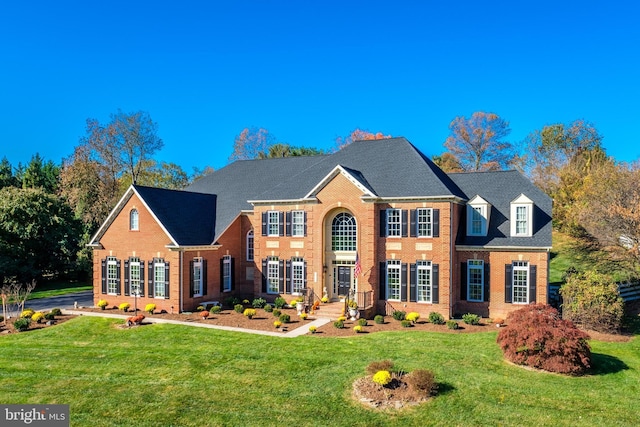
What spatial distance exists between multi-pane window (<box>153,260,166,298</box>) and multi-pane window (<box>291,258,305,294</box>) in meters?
8.25

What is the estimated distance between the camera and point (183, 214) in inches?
1276

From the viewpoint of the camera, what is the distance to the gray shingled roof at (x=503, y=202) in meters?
27.6

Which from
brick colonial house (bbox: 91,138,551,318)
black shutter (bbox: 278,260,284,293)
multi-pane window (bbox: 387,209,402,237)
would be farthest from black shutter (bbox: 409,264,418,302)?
black shutter (bbox: 278,260,284,293)

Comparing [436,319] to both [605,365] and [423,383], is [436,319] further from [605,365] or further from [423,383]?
[423,383]

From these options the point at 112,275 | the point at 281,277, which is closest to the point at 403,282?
the point at 281,277

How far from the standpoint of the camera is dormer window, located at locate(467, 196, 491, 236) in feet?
94.6

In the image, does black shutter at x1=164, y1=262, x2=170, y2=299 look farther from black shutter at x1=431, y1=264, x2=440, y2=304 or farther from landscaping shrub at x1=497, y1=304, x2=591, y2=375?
landscaping shrub at x1=497, y1=304, x2=591, y2=375

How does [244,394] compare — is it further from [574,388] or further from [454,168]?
[454,168]

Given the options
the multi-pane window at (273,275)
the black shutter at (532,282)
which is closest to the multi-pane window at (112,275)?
the multi-pane window at (273,275)

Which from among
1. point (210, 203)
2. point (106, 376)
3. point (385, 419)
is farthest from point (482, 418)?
point (210, 203)

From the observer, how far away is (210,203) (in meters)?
36.1

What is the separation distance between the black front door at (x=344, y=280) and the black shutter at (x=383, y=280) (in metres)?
2.48

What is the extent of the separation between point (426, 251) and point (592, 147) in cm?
4246

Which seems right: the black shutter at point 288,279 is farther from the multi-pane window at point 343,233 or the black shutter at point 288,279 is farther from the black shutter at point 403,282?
the black shutter at point 403,282
